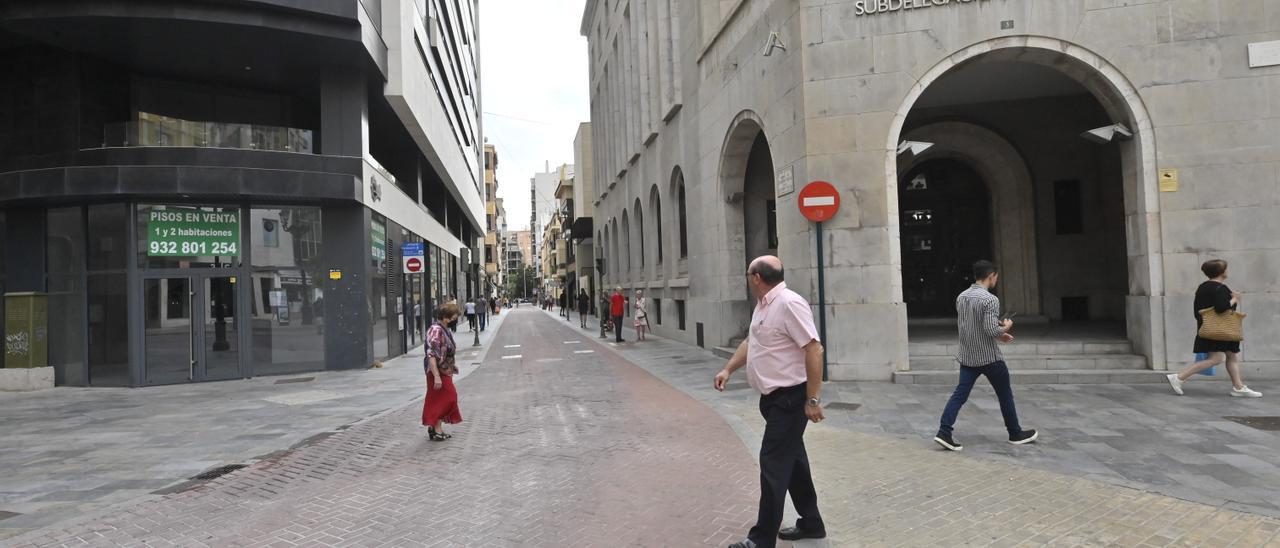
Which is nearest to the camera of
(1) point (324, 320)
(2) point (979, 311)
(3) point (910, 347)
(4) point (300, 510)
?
(4) point (300, 510)

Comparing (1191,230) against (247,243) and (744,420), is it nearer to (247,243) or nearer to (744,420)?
(744,420)

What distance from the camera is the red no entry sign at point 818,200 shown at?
1036 cm

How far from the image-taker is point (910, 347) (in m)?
10.9

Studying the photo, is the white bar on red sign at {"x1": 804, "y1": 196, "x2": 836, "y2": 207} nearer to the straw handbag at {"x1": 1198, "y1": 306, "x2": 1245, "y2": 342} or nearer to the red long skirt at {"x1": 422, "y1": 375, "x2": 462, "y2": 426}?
the straw handbag at {"x1": 1198, "y1": 306, "x2": 1245, "y2": 342}

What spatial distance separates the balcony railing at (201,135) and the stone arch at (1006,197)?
13532 millimetres

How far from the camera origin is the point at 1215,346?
7828 mm

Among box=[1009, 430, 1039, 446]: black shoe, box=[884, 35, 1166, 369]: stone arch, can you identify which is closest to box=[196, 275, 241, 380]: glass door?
box=[884, 35, 1166, 369]: stone arch

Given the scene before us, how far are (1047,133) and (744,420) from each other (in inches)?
448

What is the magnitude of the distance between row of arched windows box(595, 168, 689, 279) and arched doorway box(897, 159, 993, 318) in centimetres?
578

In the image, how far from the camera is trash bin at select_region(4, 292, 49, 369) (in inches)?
507

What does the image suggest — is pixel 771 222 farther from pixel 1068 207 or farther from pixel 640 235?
pixel 640 235

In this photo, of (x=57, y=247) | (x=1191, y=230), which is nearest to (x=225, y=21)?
(x=57, y=247)

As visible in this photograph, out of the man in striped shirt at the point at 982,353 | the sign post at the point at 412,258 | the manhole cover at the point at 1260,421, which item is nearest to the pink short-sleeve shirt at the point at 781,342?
the man in striped shirt at the point at 982,353

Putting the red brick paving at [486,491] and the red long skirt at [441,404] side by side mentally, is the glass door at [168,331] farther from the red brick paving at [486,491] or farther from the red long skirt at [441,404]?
the red long skirt at [441,404]
